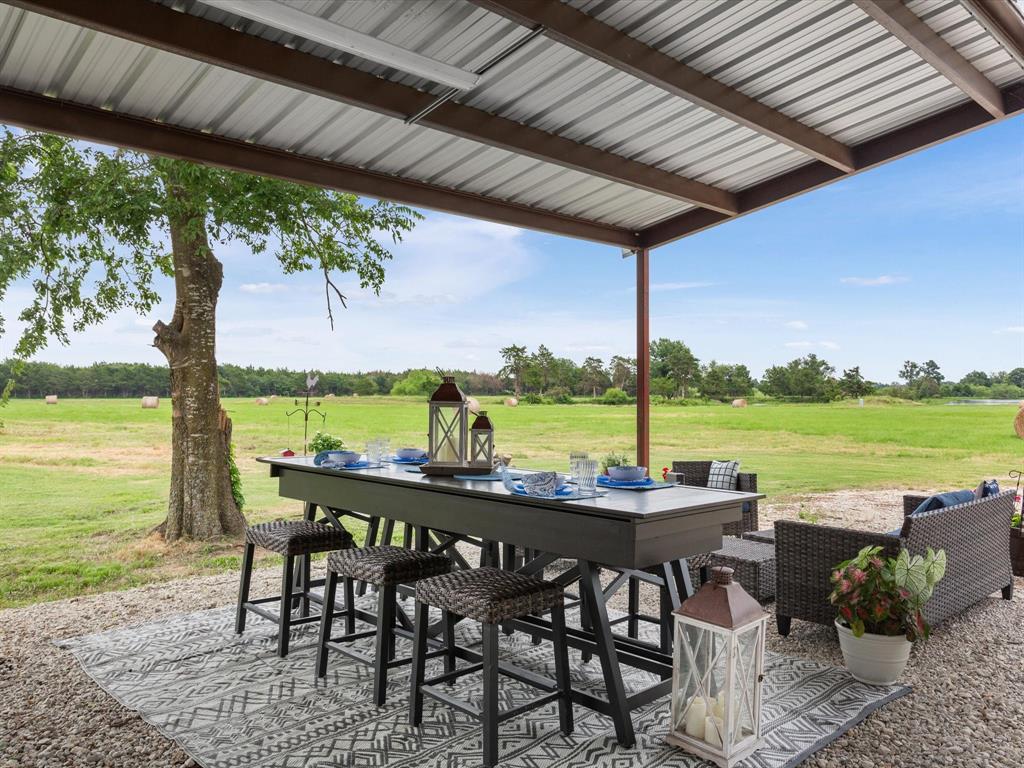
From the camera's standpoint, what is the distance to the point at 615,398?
8.45 meters

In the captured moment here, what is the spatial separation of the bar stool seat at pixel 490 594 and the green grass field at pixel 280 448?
10.9 feet

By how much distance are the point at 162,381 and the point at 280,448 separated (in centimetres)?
147

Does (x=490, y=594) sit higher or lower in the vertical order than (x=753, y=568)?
higher

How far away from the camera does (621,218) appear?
543 centimetres

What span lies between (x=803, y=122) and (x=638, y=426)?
264 centimetres

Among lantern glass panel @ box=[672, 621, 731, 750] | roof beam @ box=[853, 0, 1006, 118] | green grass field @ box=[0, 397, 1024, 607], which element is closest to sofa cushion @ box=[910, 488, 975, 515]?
lantern glass panel @ box=[672, 621, 731, 750]

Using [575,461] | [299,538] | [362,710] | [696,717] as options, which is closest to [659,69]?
Answer: [575,461]

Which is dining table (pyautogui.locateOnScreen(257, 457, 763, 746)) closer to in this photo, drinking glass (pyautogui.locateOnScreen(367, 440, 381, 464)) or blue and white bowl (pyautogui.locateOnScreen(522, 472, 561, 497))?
blue and white bowl (pyautogui.locateOnScreen(522, 472, 561, 497))

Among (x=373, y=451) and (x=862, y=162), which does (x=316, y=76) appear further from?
(x=862, y=162)

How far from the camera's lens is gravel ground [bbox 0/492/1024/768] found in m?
2.46

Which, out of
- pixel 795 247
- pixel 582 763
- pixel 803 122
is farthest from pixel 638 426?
pixel 795 247

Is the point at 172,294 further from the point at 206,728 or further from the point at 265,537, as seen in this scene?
the point at 206,728

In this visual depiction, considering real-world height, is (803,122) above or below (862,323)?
above

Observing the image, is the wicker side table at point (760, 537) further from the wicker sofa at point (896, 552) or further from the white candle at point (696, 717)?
the white candle at point (696, 717)
